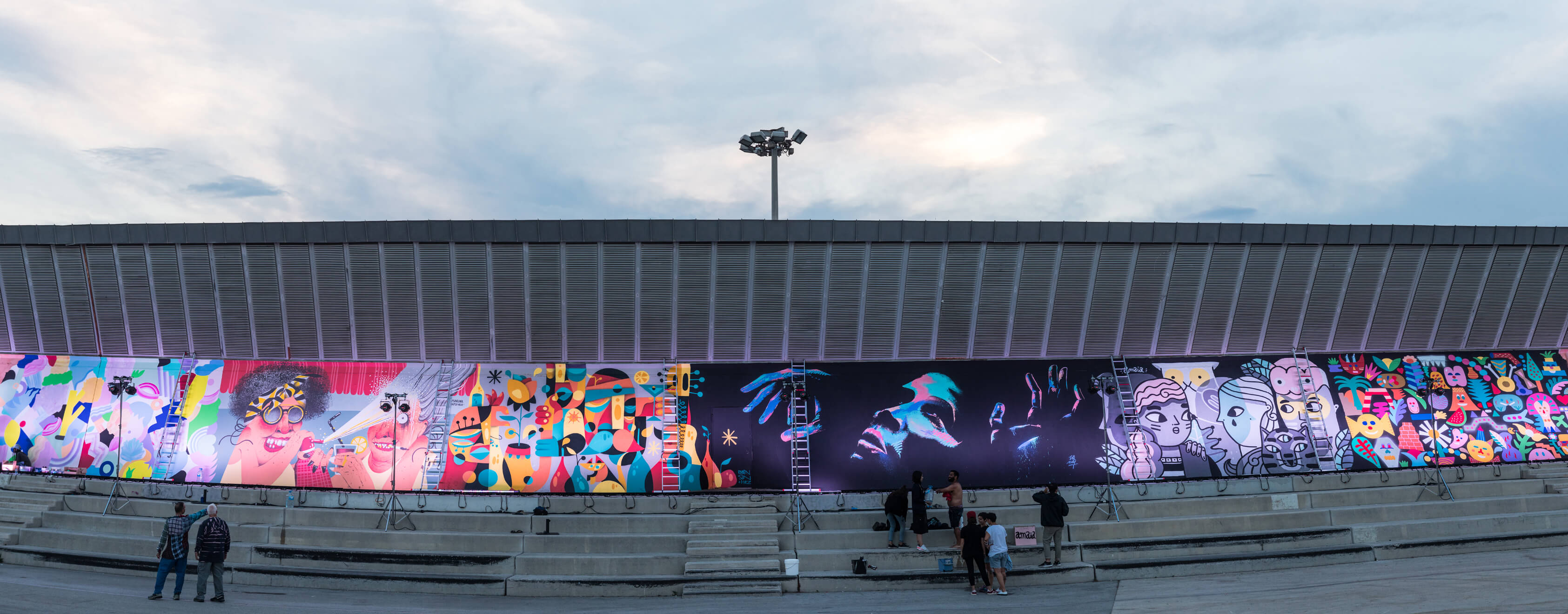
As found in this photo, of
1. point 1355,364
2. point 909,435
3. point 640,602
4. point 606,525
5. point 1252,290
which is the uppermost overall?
point 1252,290

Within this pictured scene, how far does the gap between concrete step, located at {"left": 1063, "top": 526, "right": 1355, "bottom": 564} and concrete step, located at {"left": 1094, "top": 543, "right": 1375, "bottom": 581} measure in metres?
0.19

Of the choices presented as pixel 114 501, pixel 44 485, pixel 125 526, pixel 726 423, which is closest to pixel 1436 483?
pixel 726 423

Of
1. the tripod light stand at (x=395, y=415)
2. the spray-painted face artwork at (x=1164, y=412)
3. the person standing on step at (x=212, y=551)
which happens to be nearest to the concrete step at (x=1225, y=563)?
the spray-painted face artwork at (x=1164, y=412)

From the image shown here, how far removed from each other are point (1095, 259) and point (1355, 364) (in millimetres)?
8185

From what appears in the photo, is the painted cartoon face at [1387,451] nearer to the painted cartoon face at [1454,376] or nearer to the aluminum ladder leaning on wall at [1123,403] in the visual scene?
the painted cartoon face at [1454,376]

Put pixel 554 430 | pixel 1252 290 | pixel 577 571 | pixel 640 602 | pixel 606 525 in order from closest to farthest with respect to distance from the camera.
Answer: pixel 640 602
pixel 577 571
pixel 606 525
pixel 554 430
pixel 1252 290

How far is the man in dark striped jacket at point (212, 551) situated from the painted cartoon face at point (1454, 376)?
28765 mm

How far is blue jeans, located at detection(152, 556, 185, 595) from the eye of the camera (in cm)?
1477

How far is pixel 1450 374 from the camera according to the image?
85.1 ft

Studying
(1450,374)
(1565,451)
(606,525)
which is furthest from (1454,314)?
(606,525)

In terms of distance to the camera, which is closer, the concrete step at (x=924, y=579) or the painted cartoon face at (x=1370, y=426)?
the concrete step at (x=924, y=579)

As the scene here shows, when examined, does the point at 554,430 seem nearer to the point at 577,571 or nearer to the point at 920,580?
the point at 577,571

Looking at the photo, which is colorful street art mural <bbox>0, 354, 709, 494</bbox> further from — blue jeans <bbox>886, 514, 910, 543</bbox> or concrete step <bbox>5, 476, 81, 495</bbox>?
blue jeans <bbox>886, 514, 910, 543</bbox>

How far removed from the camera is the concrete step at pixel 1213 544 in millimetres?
17859
